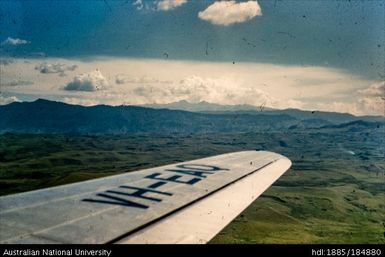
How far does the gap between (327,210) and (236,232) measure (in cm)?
8536

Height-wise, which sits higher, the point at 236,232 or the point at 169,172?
the point at 169,172

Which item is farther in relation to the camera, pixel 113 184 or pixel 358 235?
pixel 358 235

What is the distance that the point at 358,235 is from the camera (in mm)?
108938

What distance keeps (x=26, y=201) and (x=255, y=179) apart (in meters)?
10.2

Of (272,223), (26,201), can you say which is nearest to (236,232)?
(272,223)

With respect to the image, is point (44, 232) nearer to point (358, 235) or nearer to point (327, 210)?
point (358, 235)

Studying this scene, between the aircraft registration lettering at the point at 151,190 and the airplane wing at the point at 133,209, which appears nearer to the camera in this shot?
the airplane wing at the point at 133,209

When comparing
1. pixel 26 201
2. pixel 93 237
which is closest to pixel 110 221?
pixel 93 237

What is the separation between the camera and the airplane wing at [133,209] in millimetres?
8805

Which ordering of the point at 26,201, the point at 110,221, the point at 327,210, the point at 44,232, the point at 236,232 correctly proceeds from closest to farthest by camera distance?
the point at 44,232 < the point at 110,221 < the point at 26,201 < the point at 236,232 < the point at 327,210

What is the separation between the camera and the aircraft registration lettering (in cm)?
1168
